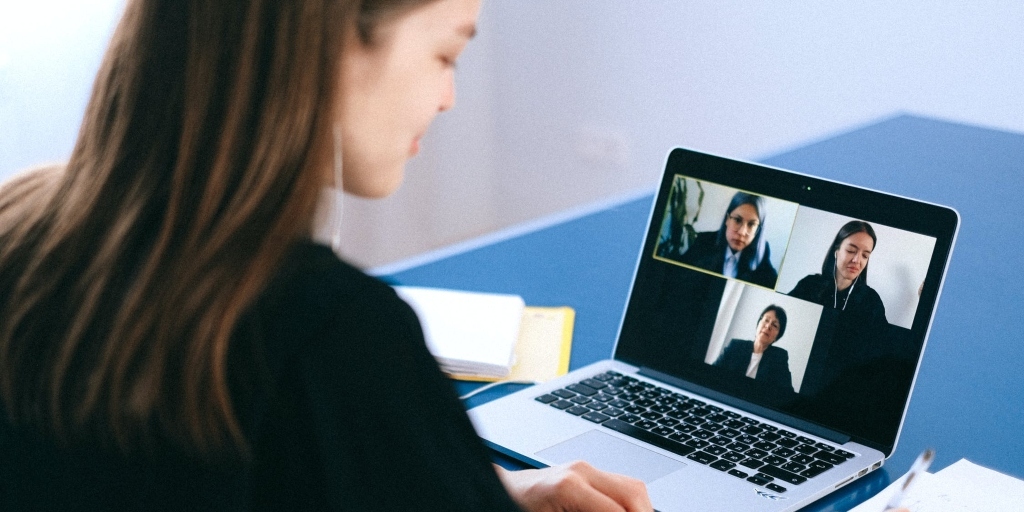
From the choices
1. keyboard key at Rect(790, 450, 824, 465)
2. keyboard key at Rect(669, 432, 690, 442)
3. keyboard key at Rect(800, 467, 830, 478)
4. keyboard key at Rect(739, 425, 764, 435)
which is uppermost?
keyboard key at Rect(739, 425, 764, 435)

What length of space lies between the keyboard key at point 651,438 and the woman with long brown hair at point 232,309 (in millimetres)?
331

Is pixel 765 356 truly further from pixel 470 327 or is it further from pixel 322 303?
pixel 322 303

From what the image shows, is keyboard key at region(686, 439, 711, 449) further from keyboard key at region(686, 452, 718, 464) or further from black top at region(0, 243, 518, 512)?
black top at region(0, 243, 518, 512)

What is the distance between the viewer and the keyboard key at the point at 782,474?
963mm

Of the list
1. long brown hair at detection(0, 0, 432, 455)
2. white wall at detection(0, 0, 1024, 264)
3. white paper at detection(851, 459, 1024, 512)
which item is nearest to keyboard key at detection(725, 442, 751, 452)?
white paper at detection(851, 459, 1024, 512)

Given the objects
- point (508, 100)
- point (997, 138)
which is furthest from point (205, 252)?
point (508, 100)

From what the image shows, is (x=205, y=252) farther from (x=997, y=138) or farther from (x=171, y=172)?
(x=997, y=138)

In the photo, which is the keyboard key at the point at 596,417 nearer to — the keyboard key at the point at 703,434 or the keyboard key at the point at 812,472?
the keyboard key at the point at 703,434

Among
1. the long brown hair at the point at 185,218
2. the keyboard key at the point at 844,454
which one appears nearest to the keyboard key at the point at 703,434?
the keyboard key at the point at 844,454

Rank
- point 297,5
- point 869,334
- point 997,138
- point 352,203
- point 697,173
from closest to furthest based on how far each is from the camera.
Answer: point 297,5
point 869,334
point 697,173
point 997,138
point 352,203

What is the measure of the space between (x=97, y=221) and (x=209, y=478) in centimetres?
17

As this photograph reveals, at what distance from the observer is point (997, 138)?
1.98 meters

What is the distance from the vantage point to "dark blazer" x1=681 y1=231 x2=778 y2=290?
3.67ft

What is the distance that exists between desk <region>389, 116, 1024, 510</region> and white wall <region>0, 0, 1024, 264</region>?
82cm
